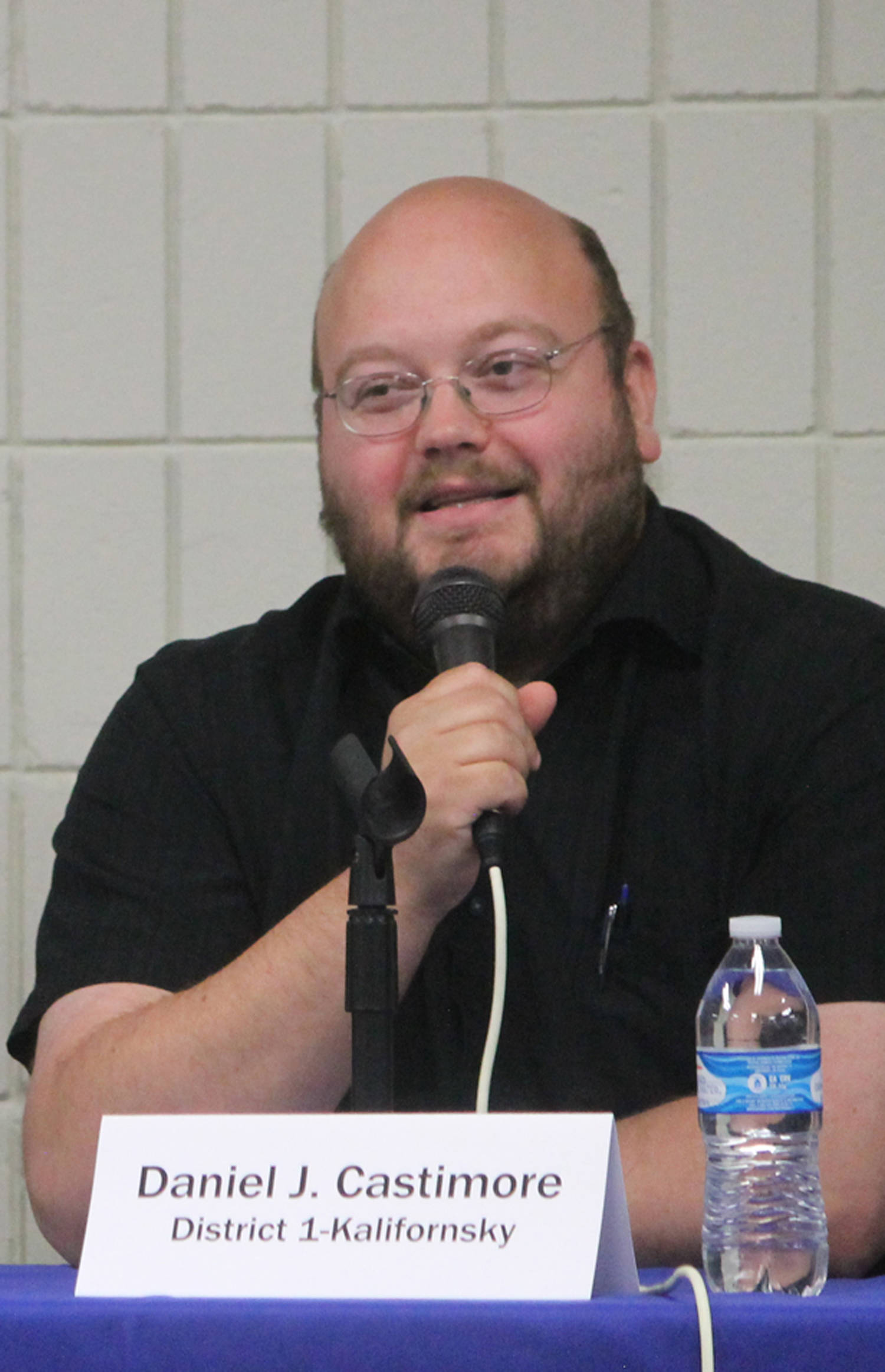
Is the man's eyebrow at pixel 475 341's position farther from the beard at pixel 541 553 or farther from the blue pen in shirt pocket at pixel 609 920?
the blue pen in shirt pocket at pixel 609 920

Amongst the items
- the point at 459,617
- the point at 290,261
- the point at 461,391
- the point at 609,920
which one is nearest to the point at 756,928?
the point at 459,617

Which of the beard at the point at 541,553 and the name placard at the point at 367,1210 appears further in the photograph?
the beard at the point at 541,553

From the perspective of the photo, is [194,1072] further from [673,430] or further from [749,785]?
[673,430]

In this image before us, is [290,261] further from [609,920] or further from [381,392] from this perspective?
[609,920]

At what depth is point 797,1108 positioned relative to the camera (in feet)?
2.92

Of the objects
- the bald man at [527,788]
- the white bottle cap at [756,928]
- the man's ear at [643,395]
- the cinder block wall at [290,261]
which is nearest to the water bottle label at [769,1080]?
the white bottle cap at [756,928]

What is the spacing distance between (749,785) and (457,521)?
381 mm

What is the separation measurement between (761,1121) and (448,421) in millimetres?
742

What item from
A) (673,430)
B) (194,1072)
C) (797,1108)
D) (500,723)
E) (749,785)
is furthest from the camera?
(673,430)

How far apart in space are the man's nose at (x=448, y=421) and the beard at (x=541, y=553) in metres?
0.02

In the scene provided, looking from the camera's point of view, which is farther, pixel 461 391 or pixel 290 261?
pixel 290 261

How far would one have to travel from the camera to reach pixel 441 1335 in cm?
74

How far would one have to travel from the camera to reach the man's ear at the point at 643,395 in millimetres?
1845

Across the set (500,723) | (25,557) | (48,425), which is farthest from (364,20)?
(500,723)
